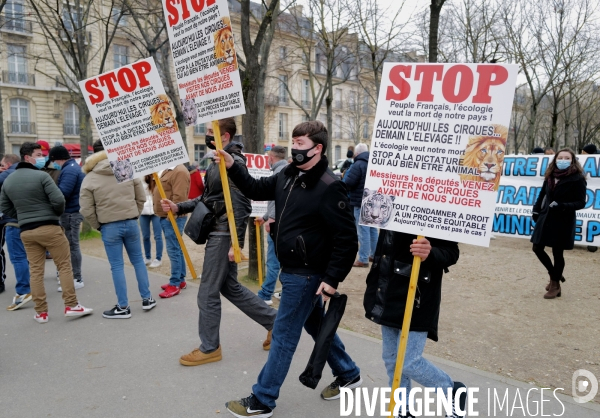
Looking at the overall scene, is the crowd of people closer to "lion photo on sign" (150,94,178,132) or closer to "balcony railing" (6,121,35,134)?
"lion photo on sign" (150,94,178,132)

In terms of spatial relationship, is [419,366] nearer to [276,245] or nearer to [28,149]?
[276,245]

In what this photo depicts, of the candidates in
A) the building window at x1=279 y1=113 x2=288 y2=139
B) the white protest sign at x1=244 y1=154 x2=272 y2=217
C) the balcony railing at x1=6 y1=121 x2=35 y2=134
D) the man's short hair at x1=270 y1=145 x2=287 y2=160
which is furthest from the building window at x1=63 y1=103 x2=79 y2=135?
the man's short hair at x1=270 y1=145 x2=287 y2=160

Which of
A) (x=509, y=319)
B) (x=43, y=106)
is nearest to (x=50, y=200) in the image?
(x=509, y=319)

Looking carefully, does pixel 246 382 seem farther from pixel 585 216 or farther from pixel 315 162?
pixel 585 216

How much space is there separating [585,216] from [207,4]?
29.3 ft

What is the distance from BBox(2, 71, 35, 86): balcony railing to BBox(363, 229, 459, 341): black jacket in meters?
41.5

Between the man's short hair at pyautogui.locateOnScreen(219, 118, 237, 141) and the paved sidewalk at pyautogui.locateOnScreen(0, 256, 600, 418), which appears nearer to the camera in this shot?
the paved sidewalk at pyautogui.locateOnScreen(0, 256, 600, 418)

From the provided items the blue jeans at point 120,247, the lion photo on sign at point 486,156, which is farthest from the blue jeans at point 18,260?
the lion photo on sign at point 486,156

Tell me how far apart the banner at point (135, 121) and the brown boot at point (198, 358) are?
191 centimetres

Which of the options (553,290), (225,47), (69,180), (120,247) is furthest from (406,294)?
(69,180)

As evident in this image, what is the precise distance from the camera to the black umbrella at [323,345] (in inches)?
123

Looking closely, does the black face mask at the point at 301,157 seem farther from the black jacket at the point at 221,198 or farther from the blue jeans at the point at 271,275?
the blue jeans at the point at 271,275

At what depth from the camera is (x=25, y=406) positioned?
365 centimetres

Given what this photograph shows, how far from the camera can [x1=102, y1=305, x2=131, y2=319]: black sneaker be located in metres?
5.66
